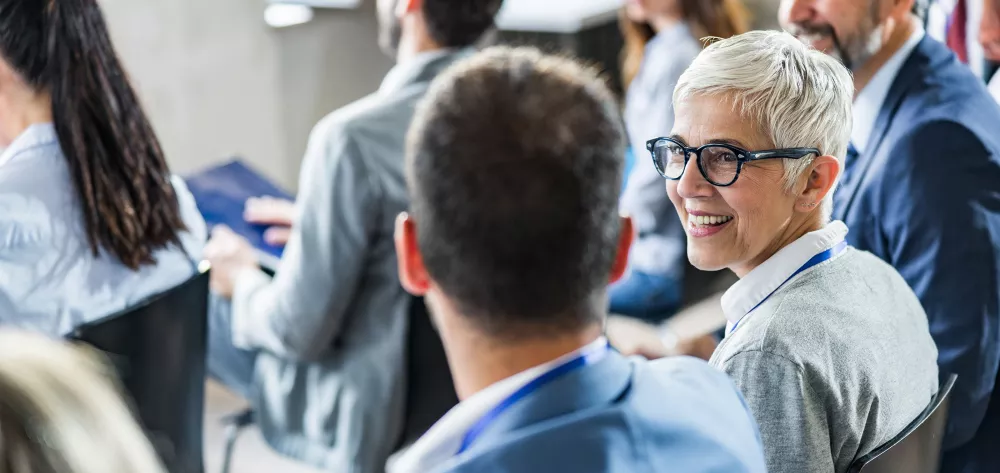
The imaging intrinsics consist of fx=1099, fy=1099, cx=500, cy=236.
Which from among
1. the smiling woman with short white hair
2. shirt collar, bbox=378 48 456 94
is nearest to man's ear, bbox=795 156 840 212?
the smiling woman with short white hair

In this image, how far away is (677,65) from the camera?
9.75ft

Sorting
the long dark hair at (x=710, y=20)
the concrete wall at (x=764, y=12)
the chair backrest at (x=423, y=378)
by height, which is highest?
the long dark hair at (x=710, y=20)

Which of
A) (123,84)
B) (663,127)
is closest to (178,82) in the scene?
(663,127)

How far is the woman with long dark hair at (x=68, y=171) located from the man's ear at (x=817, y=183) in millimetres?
918

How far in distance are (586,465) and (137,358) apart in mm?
921

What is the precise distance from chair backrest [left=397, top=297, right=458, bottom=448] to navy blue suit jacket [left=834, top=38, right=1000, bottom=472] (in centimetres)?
74

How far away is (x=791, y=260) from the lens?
4.19 ft

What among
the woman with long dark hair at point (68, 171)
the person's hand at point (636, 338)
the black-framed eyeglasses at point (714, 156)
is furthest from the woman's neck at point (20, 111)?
the person's hand at point (636, 338)

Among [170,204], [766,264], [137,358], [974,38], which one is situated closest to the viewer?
[766,264]

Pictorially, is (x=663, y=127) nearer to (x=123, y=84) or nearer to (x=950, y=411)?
(x=950, y=411)

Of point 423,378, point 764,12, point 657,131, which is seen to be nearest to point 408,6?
point 423,378

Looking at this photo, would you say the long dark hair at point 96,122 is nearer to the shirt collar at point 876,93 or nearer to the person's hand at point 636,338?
the shirt collar at point 876,93

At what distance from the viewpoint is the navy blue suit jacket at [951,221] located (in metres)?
1.57

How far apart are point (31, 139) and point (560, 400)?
97 centimetres
